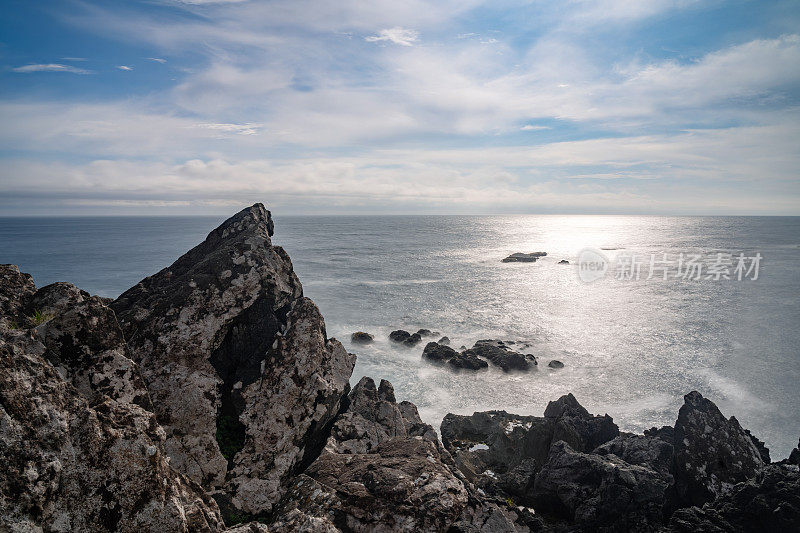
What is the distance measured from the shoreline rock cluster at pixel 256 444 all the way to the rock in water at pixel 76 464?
24mm

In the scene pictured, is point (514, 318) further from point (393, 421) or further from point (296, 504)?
point (296, 504)

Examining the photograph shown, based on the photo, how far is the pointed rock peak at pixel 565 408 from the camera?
22.5m

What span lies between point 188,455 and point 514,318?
156 feet

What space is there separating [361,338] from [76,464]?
38.2 metres

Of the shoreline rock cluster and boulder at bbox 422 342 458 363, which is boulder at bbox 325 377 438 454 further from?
boulder at bbox 422 342 458 363

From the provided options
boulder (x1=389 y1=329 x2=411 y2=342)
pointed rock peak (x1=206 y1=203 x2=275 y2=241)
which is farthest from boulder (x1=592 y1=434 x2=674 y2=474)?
boulder (x1=389 y1=329 x2=411 y2=342)

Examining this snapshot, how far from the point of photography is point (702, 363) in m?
38.0

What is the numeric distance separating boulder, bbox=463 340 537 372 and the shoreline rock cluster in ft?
53.9

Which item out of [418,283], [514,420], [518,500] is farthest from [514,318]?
[518,500]

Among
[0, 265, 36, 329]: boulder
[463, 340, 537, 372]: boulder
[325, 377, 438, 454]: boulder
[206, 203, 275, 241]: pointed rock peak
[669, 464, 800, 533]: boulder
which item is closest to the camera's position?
[0, 265, 36, 329]: boulder

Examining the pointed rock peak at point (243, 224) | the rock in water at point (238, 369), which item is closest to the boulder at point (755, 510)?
the rock in water at point (238, 369)

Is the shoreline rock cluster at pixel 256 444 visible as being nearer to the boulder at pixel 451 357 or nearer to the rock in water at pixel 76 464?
the rock in water at pixel 76 464

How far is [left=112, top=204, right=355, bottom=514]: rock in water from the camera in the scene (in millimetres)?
12453

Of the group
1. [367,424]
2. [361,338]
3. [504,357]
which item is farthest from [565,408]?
[361,338]
